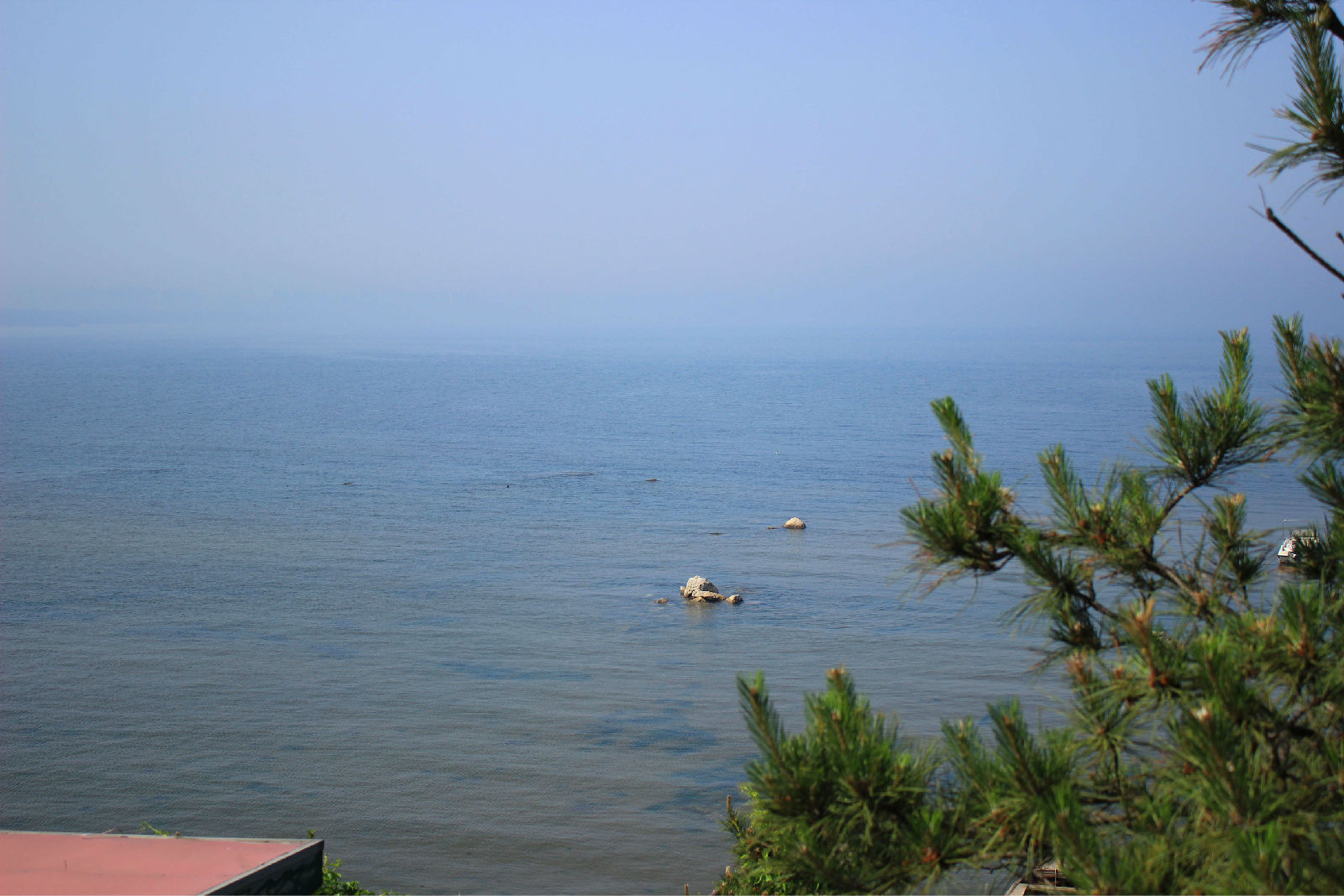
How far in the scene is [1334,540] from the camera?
4777mm

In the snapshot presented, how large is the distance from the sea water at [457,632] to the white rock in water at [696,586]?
56 cm

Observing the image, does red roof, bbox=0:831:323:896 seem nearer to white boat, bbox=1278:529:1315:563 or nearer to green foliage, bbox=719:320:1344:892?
green foliage, bbox=719:320:1344:892

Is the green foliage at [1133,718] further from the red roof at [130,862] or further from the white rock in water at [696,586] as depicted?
the white rock in water at [696,586]

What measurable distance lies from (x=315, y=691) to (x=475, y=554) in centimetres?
1581

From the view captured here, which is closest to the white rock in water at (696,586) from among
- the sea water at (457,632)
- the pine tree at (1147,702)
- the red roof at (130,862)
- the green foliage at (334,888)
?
the sea water at (457,632)

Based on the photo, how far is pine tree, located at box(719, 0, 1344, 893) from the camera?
11.8 feet

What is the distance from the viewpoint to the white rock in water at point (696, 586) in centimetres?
3491

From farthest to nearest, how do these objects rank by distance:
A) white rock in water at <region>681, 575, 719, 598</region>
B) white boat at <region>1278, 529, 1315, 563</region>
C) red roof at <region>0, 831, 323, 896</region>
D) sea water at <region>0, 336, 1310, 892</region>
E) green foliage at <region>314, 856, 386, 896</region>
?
white rock in water at <region>681, 575, 719, 598</region>, sea water at <region>0, 336, 1310, 892</region>, green foliage at <region>314, 856, 386, 896</region>, red roof at <region>0, 831, 323, 896</region>, white boat at <region>1278, 529, 1315, 563</region>

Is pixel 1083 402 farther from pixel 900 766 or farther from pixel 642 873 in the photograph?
pixel 900 766

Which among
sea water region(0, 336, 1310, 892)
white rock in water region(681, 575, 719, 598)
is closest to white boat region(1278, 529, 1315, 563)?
sea water region(0, 336, 1310, 892)

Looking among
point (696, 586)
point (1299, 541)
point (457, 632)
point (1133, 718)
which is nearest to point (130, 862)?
point (1133, 718)

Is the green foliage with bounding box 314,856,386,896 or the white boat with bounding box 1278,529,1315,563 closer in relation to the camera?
the white boat with bounding box 1278,529,1315,563

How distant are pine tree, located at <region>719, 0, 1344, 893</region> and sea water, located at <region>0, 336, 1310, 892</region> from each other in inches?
17.4

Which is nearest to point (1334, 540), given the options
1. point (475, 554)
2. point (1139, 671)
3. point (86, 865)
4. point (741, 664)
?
point (1139, 671)
